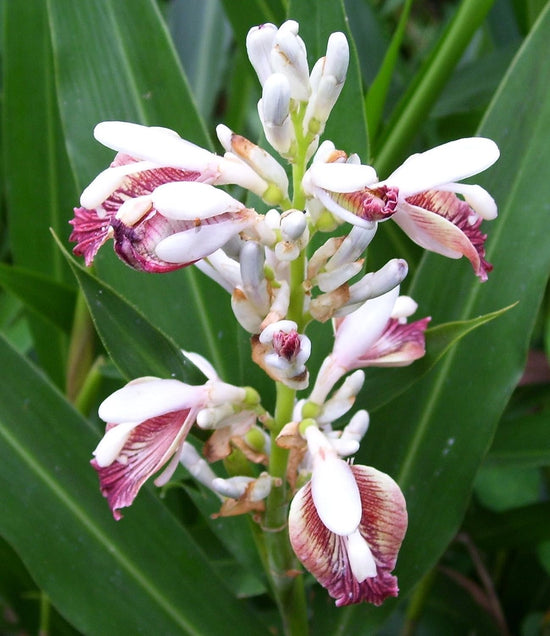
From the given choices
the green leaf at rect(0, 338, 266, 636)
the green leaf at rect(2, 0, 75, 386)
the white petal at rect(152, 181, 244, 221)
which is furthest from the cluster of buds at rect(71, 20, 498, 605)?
the green leaf at rect(2, 0, 75, 386)

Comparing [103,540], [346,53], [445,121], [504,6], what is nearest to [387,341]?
[346,53]

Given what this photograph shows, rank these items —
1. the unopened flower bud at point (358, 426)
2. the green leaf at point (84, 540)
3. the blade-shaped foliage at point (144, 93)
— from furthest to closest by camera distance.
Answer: the blade-shaped foliage at point (144, 93) → the green leaf at point (84, 540) → the unopened flower bud at point (358, 426)

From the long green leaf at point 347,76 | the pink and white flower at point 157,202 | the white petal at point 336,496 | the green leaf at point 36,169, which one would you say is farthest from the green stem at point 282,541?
the green leaf at point 36,169

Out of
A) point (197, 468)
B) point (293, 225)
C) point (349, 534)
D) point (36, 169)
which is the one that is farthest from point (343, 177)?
point (36, 169)

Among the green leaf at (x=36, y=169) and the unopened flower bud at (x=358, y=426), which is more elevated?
the green leaf at (x=36, y=169)

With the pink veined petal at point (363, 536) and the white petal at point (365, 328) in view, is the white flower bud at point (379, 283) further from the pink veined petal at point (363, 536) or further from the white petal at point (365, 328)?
the pink veined petal at point (363, 536)
